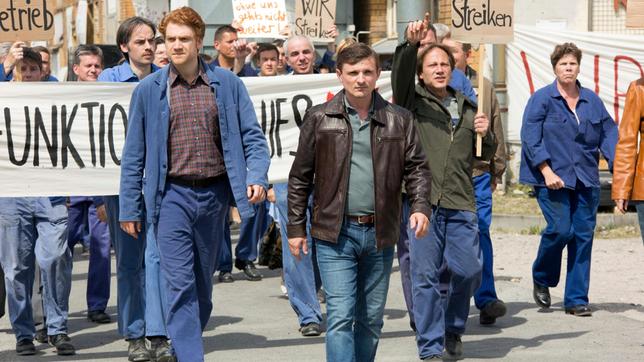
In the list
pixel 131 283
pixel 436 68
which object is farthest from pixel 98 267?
pixel 436 68

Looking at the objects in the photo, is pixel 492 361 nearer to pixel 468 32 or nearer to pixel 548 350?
pixel 548 350

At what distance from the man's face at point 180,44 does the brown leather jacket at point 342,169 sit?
82 cm

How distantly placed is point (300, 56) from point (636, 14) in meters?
2.42

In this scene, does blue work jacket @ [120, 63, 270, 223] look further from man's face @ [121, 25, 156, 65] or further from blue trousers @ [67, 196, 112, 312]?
blue trousers @ [67, 196, 112, 312]

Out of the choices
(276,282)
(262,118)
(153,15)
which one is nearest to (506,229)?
(276,282)

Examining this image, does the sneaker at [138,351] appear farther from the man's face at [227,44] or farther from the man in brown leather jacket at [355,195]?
the man's face at [227,44]

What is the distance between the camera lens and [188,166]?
24.8 ft

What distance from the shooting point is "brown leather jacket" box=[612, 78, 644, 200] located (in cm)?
885

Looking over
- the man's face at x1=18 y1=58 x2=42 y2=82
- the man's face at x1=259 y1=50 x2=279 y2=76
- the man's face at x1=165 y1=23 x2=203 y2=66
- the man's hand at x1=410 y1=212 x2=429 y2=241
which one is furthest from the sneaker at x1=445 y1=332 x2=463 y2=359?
the man's face at x1=259 y1=50 x2=279 y2=76

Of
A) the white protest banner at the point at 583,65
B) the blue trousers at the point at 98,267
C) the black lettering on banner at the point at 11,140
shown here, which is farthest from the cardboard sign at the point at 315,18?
the black lettering on banner at the point at 11,140

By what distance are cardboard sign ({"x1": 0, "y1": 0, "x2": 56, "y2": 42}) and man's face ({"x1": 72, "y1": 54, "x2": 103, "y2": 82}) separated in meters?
0.54

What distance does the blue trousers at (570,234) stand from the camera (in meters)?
10.3

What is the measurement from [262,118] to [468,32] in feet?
5.18

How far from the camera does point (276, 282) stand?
12453mm
